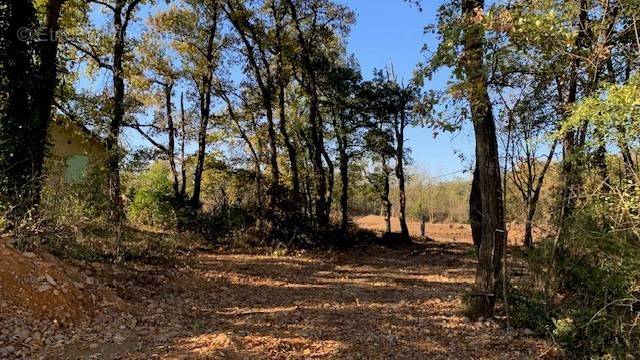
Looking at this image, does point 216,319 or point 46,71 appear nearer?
point 216,319

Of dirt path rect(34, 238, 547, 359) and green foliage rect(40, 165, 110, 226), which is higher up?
green foliage rect(40, 165, 110, 226)

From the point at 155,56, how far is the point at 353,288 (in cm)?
1264

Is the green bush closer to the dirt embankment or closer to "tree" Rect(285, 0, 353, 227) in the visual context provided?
the dirt embankment

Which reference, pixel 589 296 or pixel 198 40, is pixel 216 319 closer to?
pixel 589 296

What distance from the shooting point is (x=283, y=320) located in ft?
21.4

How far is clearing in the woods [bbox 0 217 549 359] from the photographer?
17.0 feet

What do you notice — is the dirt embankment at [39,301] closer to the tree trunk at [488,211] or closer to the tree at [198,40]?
the tree trunk at [488,211]

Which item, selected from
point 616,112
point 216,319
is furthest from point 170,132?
point 616,112

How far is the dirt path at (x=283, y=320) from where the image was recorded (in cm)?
525

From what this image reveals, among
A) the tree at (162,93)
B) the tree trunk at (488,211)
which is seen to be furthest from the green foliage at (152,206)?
the tree trunk at (488,211)

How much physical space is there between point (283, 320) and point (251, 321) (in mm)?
430

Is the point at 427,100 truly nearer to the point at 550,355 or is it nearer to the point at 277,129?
the point at 550,355

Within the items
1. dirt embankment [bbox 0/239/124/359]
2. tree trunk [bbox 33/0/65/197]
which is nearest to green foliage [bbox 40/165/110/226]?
tree trunk [bbox 33/0/65/197]

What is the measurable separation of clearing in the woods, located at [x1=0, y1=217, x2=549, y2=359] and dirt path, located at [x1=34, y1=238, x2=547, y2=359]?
0.01 metres
